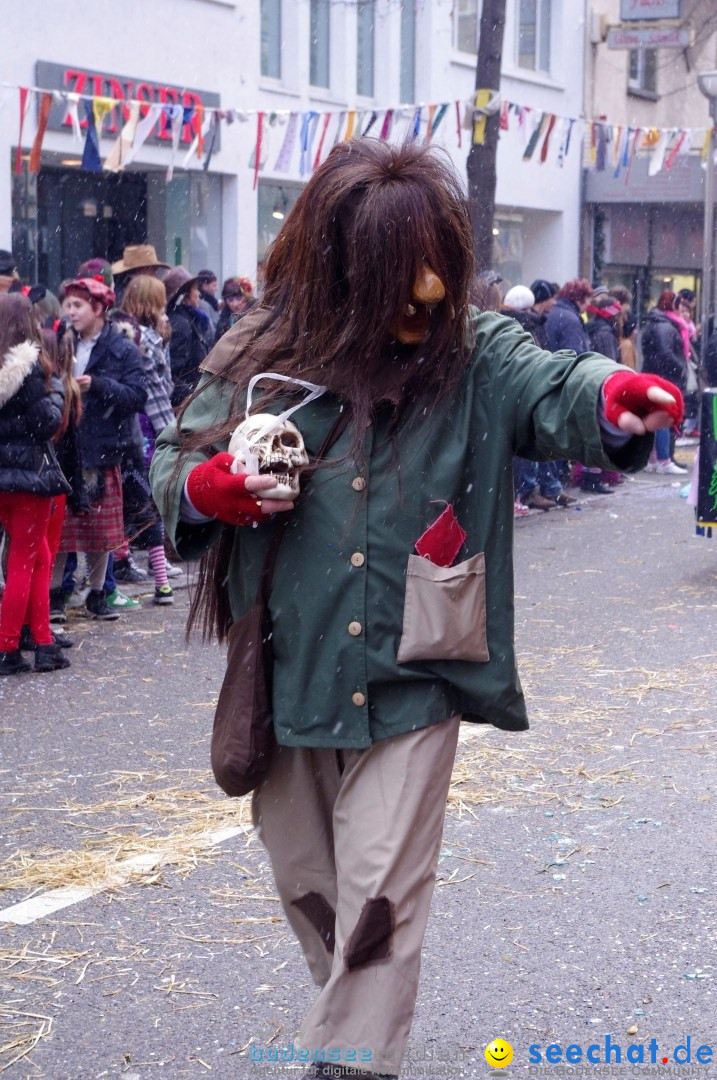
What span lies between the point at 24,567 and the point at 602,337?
8525 millimetres

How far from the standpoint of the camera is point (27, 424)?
7.20 metres

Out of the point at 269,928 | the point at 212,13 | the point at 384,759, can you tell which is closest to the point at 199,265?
Answer: the point at 212,13

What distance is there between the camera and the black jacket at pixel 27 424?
707cm

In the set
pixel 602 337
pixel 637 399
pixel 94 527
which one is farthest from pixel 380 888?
pixel 602 337

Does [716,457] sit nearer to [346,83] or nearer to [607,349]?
[607,349]

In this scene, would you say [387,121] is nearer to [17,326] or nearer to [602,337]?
[602,337]

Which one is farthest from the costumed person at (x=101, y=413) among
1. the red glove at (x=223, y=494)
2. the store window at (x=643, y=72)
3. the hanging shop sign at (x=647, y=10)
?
the store window at (x=643, y=72)

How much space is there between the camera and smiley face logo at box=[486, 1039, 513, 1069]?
3385mm

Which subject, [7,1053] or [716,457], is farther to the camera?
[716,457]

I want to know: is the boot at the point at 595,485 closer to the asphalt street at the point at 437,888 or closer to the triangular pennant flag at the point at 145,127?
the triangular pennant flag at the point at 145,127

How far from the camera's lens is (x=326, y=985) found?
2.90 metres

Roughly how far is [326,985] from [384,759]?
1.48 feet

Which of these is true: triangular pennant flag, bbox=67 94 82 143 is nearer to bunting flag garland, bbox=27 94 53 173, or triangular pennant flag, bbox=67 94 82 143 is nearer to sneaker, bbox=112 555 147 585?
bunting flag garland, bbox=27 94 53 173

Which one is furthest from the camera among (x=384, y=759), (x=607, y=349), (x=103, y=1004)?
(x=607, y=349)
